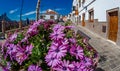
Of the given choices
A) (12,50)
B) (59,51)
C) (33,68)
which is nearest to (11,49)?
(12,50)

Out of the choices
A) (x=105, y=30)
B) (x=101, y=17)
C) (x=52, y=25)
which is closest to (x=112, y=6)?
(x=105, y=30)

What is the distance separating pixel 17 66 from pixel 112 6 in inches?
393

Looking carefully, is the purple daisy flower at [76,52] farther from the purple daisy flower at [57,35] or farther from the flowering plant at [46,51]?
the purple daisy flower at [57,35]

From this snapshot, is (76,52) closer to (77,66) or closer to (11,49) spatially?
(77,66)

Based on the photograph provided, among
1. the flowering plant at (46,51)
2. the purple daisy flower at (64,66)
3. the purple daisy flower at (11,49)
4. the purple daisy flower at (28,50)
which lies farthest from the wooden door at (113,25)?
the purple daisy flower at (64,66)

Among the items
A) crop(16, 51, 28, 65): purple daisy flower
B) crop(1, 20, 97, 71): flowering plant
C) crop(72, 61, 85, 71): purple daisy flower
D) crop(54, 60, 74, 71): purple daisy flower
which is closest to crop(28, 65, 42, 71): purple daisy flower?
crop(1, 20, 97, 71): flowering plant

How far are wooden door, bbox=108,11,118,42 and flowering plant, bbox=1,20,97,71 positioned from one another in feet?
29.7

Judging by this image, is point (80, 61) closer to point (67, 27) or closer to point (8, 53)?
point (67, 27)

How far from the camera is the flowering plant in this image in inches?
88.1

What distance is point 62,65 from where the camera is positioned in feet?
7.31

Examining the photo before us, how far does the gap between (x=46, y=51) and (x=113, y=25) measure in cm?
1010

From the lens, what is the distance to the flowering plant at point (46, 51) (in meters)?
2.24

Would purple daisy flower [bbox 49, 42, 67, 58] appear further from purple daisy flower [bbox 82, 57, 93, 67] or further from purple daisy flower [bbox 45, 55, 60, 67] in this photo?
purple daisy flower [bbox 82, 57, 93, 67]

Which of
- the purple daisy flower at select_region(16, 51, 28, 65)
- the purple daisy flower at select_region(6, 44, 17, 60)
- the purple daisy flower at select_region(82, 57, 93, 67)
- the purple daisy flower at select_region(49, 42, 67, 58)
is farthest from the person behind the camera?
the purple daisy flower at select_region(6, 44, 17, 60)
